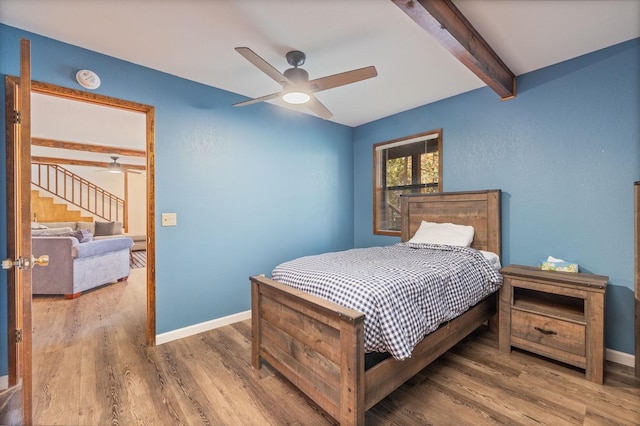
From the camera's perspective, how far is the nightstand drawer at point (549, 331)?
83.5 inches

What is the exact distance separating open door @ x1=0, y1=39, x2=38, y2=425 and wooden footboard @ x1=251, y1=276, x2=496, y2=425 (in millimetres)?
1274

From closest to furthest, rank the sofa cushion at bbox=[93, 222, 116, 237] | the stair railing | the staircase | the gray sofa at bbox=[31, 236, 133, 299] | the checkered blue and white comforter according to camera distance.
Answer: the checkered blue and white comforter, the gray sofa at bbox=[31, 236, 133, 299], the sofa cushion at bbox=[93, 222, 116, 237], the staircase, the stair railing

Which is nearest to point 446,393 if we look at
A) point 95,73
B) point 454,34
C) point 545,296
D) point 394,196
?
point 545,296

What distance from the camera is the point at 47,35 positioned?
2146mm

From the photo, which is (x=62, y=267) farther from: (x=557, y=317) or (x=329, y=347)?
(x=557, y=317)

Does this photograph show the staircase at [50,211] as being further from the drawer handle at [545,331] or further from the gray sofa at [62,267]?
the drawer handle at [545,331]

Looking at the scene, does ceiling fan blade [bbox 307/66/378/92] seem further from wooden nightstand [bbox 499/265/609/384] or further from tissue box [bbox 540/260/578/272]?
tissue box [bbox 540/260/578/272]

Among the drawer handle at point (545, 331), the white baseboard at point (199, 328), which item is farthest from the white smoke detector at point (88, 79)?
the drawer handle at point (545, 331)

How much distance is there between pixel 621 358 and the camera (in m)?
2.31

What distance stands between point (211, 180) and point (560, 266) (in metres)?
3.39

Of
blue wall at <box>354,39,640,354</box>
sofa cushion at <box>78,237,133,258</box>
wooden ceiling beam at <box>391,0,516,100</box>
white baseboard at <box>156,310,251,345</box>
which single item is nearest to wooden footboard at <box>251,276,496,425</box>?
white baseboard at <box>156,310,251,345</box>

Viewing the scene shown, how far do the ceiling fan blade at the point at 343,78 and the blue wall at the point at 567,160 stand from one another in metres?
1.71

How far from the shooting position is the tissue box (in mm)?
2449

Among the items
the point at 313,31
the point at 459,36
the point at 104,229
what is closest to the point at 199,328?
the point at 313,31
